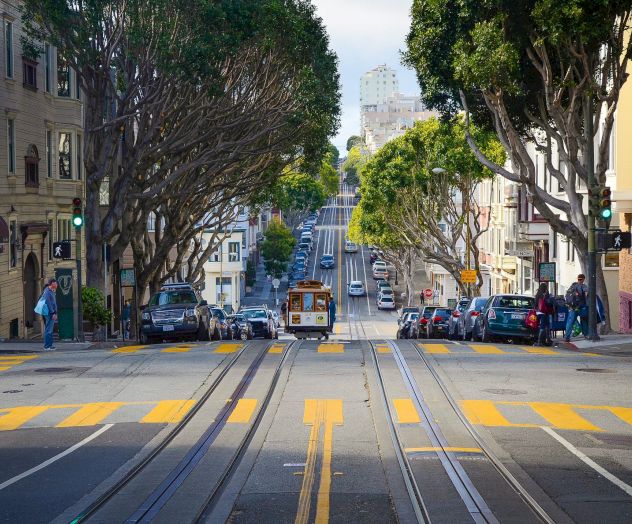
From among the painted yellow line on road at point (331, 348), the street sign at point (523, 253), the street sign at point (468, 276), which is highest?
the street sign at point (523, 253)

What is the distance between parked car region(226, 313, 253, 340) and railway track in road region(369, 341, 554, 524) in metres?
21.1

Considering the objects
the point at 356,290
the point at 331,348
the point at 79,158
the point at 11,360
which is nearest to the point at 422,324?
the point at 331,348

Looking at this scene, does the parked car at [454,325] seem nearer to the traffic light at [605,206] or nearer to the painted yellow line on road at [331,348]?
the painted yellow line on road at [331,348]

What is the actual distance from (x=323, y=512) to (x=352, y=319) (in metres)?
74.9

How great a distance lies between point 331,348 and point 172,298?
272 inches

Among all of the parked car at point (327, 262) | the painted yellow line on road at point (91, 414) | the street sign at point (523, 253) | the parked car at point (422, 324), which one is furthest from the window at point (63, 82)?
the parked car at point (327, 262)

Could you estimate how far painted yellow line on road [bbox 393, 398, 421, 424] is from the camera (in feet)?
57.4

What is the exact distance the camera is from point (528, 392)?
68.3ft

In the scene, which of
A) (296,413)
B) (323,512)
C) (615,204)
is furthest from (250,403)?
(615,204)

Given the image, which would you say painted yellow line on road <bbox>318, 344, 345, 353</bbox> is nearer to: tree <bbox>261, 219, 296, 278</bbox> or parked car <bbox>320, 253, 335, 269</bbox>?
tree <bbox>261, 219, 296, 278</bbox>

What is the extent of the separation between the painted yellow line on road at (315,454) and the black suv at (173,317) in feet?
46.7

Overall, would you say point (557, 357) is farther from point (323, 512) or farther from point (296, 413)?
point (323, 512)

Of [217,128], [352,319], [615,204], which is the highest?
[217,128]

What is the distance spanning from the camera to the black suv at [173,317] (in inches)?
1309
